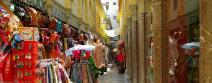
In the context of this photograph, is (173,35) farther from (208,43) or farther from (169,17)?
(208,43)

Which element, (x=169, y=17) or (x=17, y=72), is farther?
(x=169, y=17)

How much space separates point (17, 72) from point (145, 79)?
701cm

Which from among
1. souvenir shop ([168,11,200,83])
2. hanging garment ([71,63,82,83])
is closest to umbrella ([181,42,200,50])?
souvenir shop ([168,11,200,83])

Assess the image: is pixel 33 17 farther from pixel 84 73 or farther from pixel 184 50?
pixel 184 50

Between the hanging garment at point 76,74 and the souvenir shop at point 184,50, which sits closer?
the souvenir shop at point 184,50

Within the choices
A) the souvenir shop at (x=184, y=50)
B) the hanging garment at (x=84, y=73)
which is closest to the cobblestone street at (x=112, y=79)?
the hanging garment at (x=84, y=73)

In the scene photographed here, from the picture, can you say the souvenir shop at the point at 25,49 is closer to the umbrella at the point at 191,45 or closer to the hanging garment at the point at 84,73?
the hanging garment at the point at 84,73

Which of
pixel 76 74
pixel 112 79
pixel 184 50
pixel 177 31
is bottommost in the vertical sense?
pixel 112 79

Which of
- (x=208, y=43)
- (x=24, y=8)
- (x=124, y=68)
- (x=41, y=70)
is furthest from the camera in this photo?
(x=124, y=68)

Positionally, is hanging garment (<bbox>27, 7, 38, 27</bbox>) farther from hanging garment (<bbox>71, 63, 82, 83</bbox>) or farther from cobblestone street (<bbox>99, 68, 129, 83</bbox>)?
cobblestone street (<bbox>99, 68, 129, 83</bbox>)

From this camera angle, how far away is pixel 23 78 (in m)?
5.61

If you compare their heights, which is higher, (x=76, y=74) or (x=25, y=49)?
(x=25, y=49)

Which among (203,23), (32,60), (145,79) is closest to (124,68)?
(145,79)

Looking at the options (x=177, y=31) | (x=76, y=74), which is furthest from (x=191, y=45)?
(x=76, y=74)
